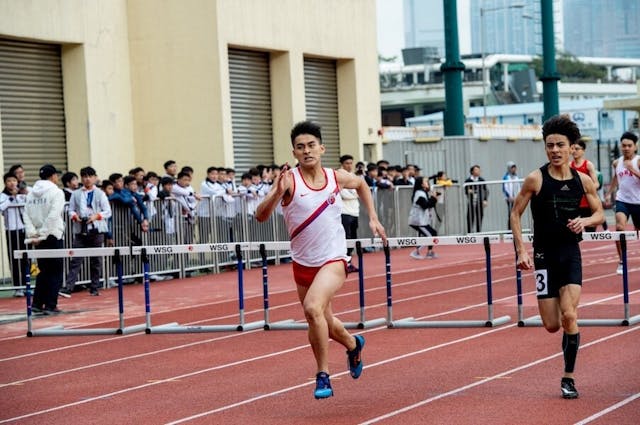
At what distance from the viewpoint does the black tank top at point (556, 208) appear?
9.86m

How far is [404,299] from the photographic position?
18.1 m

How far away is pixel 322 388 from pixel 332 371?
1.97 metres

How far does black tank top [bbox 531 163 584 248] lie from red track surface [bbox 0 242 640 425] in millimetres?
1143

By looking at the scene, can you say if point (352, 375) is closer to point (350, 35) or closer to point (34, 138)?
point (34, 138)

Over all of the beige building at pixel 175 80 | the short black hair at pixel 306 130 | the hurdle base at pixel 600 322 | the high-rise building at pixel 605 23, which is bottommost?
the hurdle base at pixel 600 322

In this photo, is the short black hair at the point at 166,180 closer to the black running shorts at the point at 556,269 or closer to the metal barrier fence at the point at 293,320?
the metal barrier fence at the point at 293,320

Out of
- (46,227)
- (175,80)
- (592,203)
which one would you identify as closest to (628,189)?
(46,227)

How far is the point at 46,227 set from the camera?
17.2m

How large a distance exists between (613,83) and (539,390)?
11509 centimetres

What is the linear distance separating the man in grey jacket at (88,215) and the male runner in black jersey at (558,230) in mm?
11268

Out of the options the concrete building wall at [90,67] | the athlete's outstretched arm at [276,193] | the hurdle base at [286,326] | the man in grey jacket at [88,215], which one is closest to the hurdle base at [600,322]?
the hurdle base at [286,326]

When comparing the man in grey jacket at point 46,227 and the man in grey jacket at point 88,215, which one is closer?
the man in grey jacket at point 46,227

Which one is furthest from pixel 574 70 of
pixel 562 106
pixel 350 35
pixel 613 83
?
pixel 350 35

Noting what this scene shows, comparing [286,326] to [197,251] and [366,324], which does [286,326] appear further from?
[197,251]
